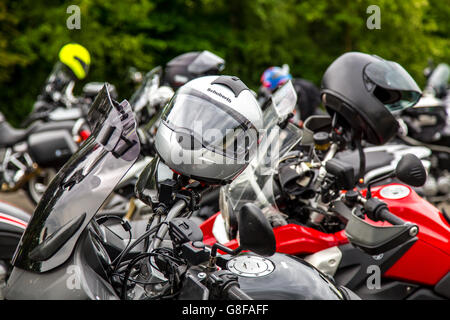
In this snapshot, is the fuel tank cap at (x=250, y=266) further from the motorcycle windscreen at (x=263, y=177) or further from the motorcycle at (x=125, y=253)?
the motorcycle windscreen at (x=263, y=177)

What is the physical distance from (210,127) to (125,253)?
0.55 meters

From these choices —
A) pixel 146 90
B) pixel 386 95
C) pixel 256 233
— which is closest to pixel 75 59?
pixel 146 90

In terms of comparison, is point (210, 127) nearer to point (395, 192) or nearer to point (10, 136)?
point (395, 192)

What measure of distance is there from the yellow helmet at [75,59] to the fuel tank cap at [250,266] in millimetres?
5338

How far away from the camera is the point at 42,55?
34.6ft

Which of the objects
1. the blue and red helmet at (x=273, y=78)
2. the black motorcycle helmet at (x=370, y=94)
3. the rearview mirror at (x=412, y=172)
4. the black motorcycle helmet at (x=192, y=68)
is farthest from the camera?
the blue and red helmet at (x=273, y=78)

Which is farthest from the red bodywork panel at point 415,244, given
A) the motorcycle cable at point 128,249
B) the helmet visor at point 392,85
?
the motorcycle cable at point 128,249

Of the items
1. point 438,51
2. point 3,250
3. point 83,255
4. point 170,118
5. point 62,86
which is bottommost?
point 438,51

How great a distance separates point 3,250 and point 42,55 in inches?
341

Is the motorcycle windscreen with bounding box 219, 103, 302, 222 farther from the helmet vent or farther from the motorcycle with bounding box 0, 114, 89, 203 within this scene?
the motorcycle with bounding box 0, 114, 89, 203

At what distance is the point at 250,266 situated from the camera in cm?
190

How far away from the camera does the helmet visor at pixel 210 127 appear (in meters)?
1.95
